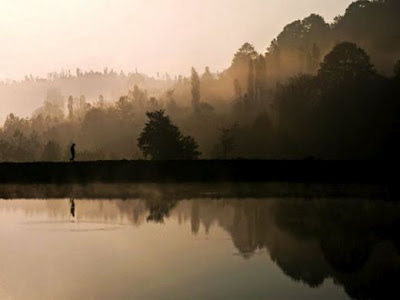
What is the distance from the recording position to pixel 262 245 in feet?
75.4

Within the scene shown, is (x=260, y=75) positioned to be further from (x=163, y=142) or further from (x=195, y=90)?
(x=163, y=142)

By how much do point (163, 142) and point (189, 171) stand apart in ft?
90.3

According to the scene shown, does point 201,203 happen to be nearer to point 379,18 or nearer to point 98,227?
point 98,227

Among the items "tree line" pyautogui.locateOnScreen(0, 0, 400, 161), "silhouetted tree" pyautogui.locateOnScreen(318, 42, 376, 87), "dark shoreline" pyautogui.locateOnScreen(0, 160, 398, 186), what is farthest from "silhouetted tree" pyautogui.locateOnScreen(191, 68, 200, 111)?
"dark shoreline" pyautogui.locateOnScreen(0, 160, 398, 186)

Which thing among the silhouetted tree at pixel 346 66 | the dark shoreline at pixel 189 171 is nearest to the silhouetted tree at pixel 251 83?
the silhouetted tree at pixel 346 66

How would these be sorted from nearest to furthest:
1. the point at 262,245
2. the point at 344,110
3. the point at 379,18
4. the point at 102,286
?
the point at 102,286 < the point at 262,245 < the point at 344,110 < the point at 379,18

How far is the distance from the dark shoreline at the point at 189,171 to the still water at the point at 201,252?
17.9m

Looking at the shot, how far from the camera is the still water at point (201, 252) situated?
54.5 feet

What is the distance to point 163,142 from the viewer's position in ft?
274

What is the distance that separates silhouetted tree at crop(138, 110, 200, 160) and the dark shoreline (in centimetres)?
2538

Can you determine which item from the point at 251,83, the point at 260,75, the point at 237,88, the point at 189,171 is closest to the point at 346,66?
the point at 189,171

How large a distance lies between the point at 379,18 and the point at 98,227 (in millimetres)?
97335

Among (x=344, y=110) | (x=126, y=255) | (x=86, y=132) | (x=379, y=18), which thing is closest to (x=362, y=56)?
(x=344, y=110)

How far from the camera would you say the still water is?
16625mm
